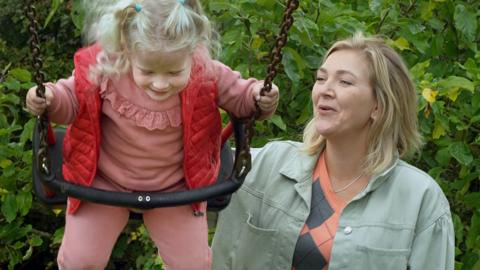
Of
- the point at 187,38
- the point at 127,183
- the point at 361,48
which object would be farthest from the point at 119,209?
the point at 361,48

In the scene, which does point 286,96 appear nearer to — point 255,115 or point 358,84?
point 358,84

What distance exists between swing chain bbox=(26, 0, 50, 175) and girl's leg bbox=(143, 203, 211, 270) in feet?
1.05

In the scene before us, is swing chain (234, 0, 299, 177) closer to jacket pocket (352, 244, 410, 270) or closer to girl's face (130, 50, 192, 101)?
girl's face (130, 50, 192, 101)

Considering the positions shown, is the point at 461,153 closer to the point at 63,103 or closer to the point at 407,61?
the point at 407,61

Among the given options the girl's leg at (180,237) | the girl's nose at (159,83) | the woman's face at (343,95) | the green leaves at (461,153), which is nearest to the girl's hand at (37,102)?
the girl's nose at (159,83)

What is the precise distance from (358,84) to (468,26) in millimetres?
855

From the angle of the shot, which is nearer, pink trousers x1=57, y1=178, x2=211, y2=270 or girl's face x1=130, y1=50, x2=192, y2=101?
girl's face x1=130, y1=50, x2=192, y2=101

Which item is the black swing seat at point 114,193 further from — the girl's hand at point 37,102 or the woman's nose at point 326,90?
the woman's nose at point 326,90

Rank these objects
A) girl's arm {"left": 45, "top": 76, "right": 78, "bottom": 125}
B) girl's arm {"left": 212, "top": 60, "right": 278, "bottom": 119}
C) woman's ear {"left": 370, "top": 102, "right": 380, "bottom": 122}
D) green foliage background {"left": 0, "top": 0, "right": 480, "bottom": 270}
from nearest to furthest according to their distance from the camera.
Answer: girl's arm {"left": 45, "top": 76, "right": 78, "bottom": 125}
girl's arm {"left": 212, "top": 60, "right": 278, "bottom": 119}
woman's ear {"left": 370, "top": 102, "right": 380, "bottom": 122}
green foliage background {"left": 0, "top": 0, "right": 480, "bottom": 270}

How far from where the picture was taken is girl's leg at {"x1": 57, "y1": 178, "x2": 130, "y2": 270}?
224 centimetres

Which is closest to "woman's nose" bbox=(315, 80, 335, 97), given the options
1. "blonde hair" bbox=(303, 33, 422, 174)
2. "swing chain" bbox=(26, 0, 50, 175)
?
"blonde hair" bbox=(303, 33, 422, 174)

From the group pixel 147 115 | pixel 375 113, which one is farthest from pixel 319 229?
pixel 147 115

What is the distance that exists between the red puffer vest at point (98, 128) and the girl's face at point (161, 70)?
13 centimetres

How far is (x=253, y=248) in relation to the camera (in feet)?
9.28
